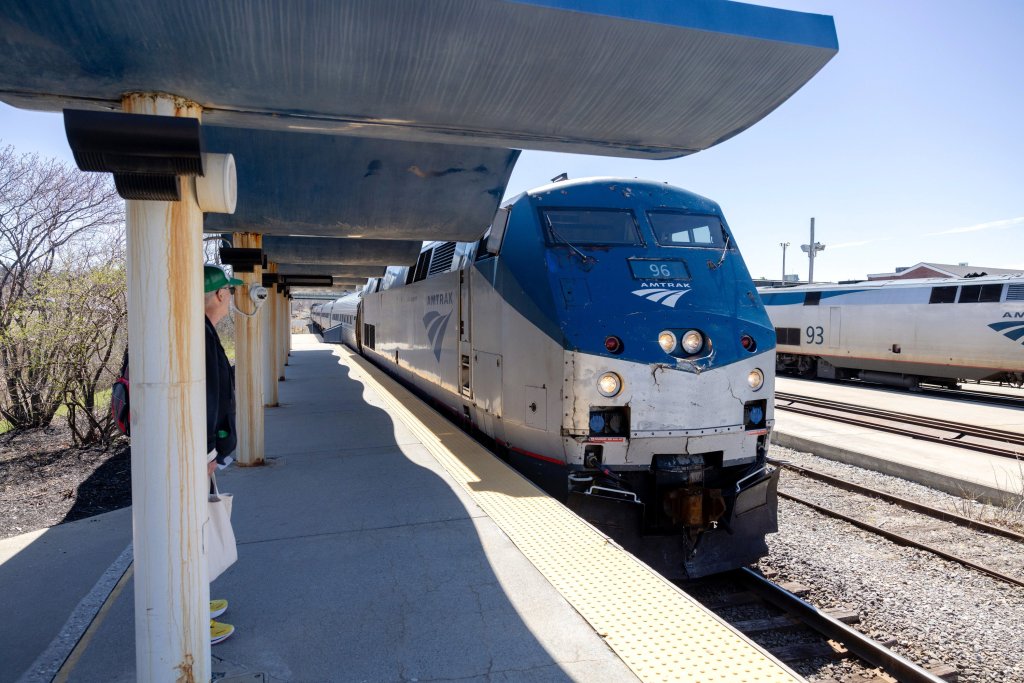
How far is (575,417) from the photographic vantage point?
5.09 m

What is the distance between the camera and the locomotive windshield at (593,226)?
5.94m

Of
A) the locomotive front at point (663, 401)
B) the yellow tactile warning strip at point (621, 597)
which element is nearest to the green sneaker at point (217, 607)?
the yellow tactile warning strip at point (621, 597)

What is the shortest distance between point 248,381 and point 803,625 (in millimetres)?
5582

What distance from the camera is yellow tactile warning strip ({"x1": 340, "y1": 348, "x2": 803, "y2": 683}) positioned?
9.37 ft

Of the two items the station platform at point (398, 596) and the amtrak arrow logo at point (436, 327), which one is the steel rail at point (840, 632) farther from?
the amtrak arrow logo at point (436, 327)

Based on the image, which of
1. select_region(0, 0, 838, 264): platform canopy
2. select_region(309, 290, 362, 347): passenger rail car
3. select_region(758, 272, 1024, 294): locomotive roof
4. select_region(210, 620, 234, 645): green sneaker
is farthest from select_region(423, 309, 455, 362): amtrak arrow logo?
select_region(758, 272, 1024, 294): locomotive roof

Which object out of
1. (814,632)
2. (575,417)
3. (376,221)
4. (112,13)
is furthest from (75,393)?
(814,632)

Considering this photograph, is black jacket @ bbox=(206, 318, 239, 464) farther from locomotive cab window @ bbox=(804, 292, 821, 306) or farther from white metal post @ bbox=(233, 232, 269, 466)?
locomotive cab window @ bbox=(804, 292, 821, 306)

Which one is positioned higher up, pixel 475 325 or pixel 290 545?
pixel 475 325

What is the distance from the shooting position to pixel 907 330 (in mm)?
17359

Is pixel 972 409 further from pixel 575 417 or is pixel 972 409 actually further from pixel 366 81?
pixel 366 81

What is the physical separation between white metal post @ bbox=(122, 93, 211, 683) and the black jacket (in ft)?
1.60

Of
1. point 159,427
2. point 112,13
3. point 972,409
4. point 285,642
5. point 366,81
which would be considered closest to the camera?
point 112,13

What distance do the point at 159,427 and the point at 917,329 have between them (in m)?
18.7
